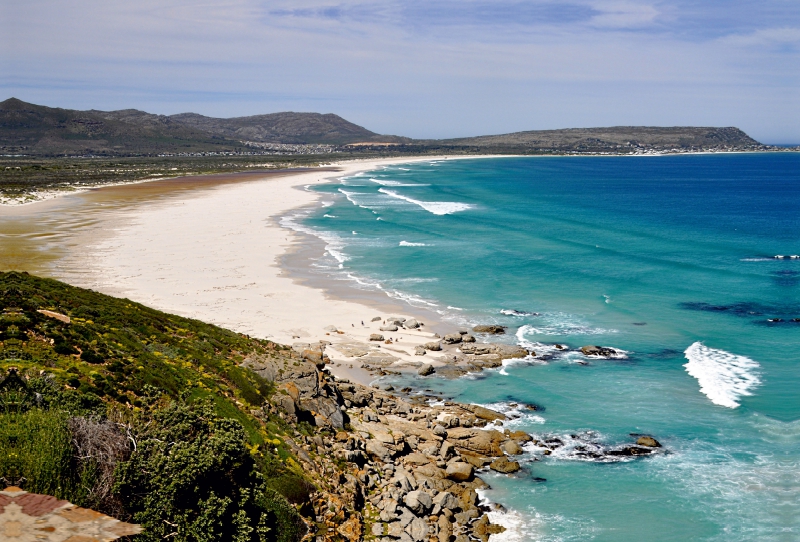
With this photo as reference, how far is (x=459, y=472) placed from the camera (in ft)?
75.4

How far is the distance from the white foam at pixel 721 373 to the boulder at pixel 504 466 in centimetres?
1226

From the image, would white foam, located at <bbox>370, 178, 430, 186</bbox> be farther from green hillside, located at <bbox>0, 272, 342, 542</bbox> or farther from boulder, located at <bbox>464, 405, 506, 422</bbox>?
green hillside, located at <bbox>0, 272, 342, 542</bbox>

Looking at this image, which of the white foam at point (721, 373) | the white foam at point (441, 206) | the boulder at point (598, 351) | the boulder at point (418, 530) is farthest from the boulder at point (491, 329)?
the white foam at point (441, 206)

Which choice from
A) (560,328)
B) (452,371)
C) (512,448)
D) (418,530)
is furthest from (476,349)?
(418,530)

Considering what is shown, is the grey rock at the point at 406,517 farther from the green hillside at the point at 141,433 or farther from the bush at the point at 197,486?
the bush at the point at 197,486

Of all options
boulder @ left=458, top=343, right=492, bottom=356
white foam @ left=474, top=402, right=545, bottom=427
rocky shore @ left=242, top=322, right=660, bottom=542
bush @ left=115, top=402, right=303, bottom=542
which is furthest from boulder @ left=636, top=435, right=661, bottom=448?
bush @ left=115, top=402, right=303, bottom=542

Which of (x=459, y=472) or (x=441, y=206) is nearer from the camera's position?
(x=459, y=472)

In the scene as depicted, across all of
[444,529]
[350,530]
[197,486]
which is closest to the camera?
[197,486]

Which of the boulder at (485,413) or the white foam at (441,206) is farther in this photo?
the white foam at (441,206)

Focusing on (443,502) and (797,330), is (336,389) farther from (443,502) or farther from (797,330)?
(797,330)

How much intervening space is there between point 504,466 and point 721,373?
16290mm

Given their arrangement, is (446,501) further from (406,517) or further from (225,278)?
(225,278)

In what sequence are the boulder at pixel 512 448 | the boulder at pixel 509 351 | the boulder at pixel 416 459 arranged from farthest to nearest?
the boulder at pixel 509 351
the boulder at pixel 512 448
the boulder at pixel 416 459

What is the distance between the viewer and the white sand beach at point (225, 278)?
125ft
